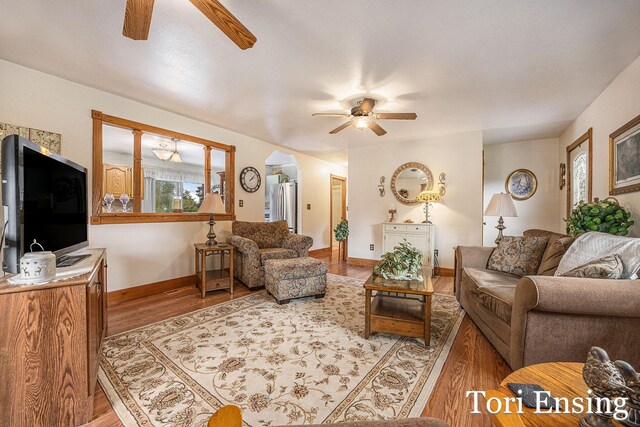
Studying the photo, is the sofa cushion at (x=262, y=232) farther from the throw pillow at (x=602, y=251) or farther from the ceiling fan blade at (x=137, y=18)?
the throw pillow at (x=602, y=251)

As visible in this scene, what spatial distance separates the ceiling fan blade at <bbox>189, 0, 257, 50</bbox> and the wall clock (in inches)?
119

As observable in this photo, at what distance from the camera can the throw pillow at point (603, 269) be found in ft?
5.00

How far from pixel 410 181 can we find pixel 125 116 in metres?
4.40

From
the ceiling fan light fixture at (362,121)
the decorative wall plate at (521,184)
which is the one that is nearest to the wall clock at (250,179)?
the ceiling fan light fixture at (362,121)

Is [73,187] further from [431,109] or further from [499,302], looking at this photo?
[431,109]

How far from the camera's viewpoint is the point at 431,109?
3.28 meters

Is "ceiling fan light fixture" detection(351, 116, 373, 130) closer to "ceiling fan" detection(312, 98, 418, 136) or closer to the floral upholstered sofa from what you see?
"ceiling fan" detection(312, 98, 418, 136)

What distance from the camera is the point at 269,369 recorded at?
5.74ft

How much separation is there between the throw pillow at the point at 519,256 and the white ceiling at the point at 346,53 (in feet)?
5.26

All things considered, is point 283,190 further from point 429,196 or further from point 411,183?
point 429,196

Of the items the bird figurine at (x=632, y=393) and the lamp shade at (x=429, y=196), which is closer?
the bird figurine at (x=632, y=393)

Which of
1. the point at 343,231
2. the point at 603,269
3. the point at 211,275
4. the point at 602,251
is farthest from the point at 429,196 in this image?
the point at 211,275

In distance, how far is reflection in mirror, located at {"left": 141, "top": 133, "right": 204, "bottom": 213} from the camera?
3.91m

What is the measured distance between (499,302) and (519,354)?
Result: 38 centimetres
